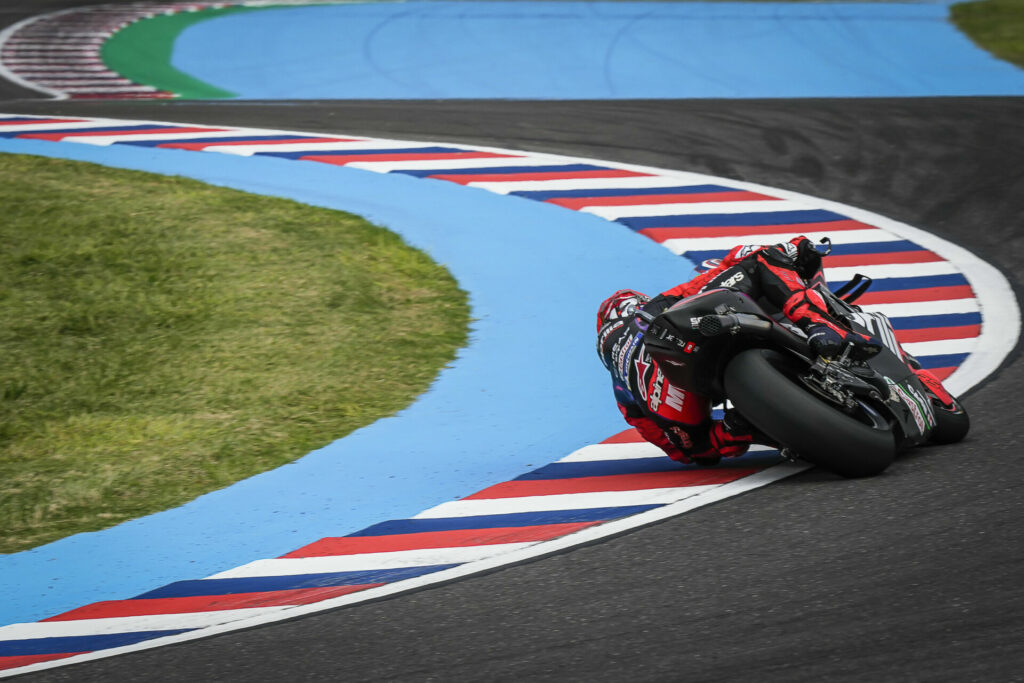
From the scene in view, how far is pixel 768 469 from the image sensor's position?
217 inches

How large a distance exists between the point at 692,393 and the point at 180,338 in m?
4.31

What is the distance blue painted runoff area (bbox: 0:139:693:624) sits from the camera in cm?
540

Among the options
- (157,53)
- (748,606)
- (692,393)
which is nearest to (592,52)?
(157,53)

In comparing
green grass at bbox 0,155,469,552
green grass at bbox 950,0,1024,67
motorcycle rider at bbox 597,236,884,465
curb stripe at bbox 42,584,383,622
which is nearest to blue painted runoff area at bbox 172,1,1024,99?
green grass at bbox 950,0,1024,67

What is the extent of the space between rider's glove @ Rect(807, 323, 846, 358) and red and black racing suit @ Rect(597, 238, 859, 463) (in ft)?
0.50

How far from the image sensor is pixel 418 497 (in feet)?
19.3

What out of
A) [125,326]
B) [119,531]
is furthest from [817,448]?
[125,326]

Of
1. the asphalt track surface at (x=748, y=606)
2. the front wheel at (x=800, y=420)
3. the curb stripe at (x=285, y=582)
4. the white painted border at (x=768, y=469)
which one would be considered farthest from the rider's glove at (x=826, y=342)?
the curb stripe at (x=285, y=582)

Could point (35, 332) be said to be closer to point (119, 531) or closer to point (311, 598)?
point (119, 531)

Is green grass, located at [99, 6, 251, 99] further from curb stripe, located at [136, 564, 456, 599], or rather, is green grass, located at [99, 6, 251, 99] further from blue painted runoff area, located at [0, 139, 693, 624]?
curb stripe, located at [136, 564, 456, 599]

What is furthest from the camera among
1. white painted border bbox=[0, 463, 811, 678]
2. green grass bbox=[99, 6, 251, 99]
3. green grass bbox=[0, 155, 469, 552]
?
green grass bbox=[99, 6, 251, 99]

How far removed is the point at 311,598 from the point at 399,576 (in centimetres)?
37

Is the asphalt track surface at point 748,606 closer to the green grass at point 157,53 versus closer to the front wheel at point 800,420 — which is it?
the front wheel at point 800,420

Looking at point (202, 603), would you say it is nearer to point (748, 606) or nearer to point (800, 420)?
point (748, 606)
